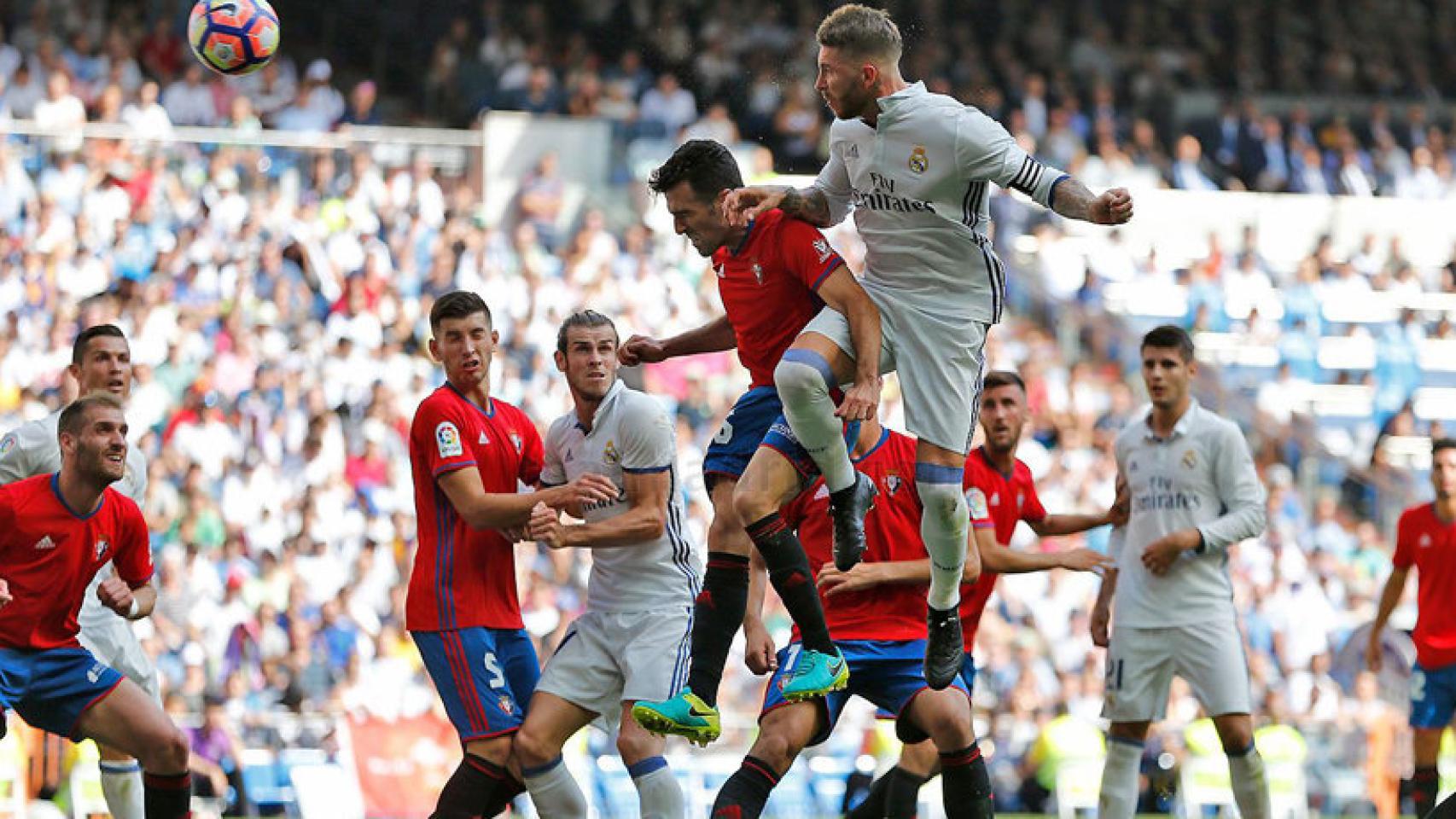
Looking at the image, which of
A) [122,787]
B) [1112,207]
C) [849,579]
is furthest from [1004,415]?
[122,787]

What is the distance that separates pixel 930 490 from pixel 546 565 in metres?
8.19

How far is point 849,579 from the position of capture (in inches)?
326

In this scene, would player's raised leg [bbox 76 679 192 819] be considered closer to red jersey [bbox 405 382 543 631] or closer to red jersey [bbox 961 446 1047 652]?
red jersey [bbox 405 382 543 631]

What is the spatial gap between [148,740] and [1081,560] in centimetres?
416

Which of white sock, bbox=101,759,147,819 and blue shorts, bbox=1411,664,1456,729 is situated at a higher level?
blue shorts, bbox=1411,664,1456,729

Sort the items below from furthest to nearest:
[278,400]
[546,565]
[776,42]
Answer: [776,42] < [278,400] < [546,565]

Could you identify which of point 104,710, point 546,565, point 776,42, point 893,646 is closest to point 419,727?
point 546,565

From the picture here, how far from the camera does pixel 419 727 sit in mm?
13633

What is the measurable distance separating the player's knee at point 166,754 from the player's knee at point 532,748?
141cm

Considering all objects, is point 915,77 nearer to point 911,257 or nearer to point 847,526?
point 911,257

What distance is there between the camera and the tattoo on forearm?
7523mm

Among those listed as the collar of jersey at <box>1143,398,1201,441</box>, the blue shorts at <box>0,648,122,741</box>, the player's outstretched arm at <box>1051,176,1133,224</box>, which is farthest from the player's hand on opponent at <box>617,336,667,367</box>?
the collar of jersey at <box>1143,398,1201,441</box>

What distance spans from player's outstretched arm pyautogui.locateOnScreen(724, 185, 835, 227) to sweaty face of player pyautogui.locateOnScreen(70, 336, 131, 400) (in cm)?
323

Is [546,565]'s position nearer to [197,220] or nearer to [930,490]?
[197,220]
